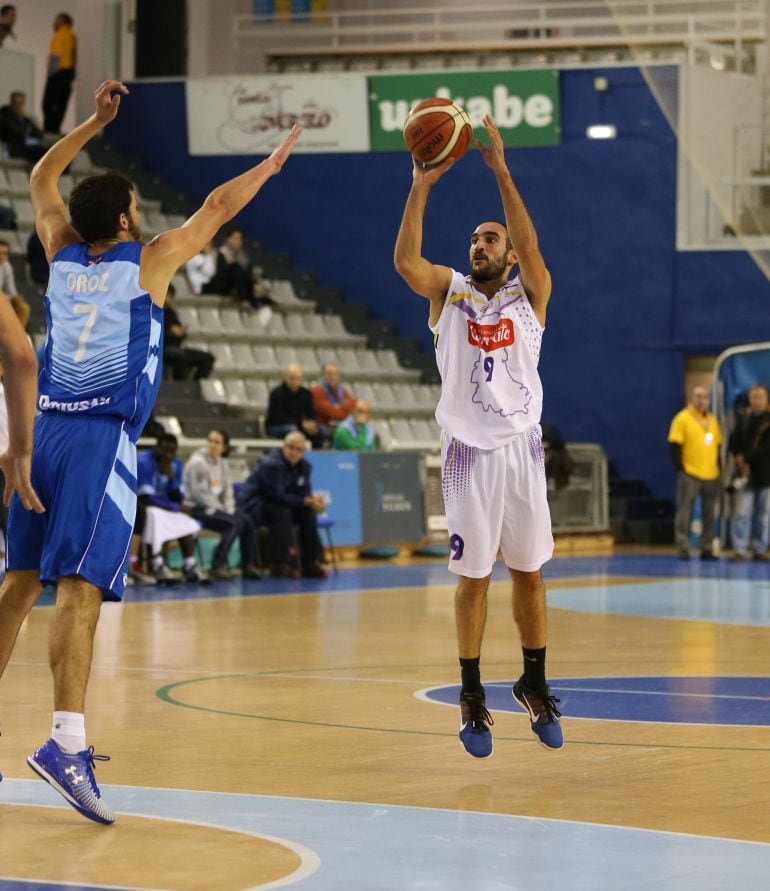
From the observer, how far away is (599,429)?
25500 mm

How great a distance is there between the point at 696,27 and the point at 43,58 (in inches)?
560

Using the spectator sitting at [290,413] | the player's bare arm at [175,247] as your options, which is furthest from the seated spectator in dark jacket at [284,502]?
the player's bare arm at [175,247]

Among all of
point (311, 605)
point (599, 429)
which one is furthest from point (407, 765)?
point (599, 429)

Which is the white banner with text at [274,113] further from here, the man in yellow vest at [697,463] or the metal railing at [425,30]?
the man in yellow vest at [697,463]

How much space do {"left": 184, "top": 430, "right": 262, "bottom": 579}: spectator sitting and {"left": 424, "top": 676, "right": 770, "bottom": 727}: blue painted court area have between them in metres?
8.01

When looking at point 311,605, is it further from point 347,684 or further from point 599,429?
point 599,429

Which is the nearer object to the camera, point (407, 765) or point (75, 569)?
point (75, 569)

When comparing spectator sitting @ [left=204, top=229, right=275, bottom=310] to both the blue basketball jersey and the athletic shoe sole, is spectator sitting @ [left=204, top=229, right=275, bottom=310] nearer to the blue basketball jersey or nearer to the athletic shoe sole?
the blue basketball jersey

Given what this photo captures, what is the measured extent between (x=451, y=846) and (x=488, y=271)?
2.69m

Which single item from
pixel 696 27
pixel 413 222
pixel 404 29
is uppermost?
pixel 404 29

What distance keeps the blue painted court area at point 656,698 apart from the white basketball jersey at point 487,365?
1609 millimetres

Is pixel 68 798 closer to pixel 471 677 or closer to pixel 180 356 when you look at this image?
pixel 471 677

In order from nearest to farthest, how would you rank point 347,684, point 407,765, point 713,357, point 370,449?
point 407,765 → point 347,684 → point 370,449 → point 713,357

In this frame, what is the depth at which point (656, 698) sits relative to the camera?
8.23 m
